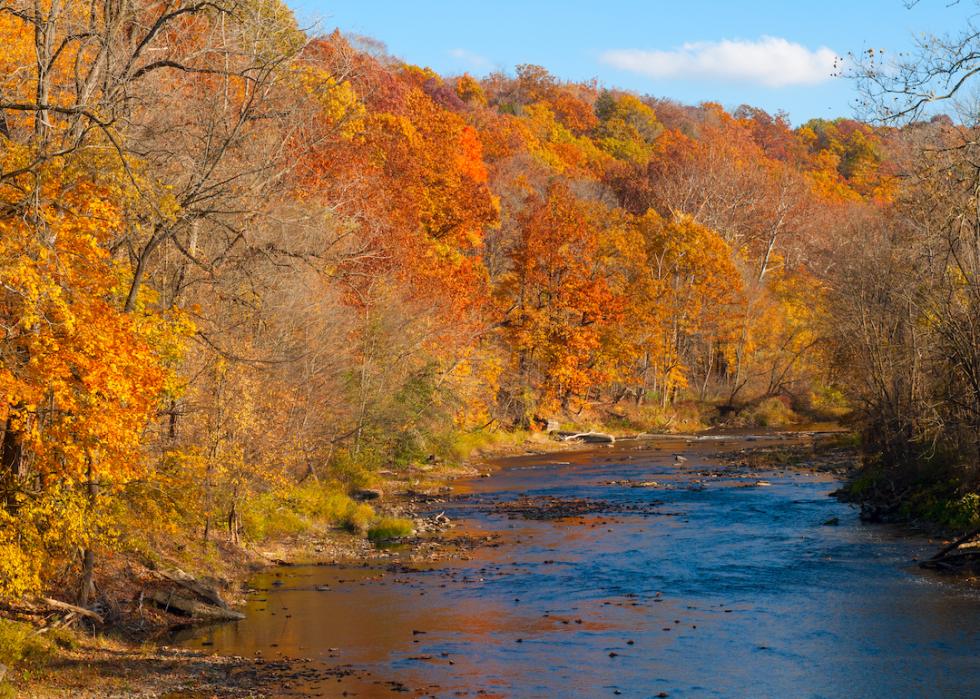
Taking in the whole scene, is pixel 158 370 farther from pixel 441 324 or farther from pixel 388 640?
pixel 441 324

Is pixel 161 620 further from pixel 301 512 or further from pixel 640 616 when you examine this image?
pixel 301 512

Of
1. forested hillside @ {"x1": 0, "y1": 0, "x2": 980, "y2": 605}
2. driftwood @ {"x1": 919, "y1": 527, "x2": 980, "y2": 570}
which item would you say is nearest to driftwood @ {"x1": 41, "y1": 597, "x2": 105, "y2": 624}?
forested hillside @ {"x1": 0, "y1": 0, "x2": 980, "y2": 605}

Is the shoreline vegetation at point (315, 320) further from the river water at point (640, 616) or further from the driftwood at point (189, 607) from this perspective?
the river water at point (640, 616)

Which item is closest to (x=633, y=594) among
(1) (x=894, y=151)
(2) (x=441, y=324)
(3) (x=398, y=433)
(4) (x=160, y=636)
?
A: (4) (x=160, y=636)

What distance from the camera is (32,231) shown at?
13.4 m

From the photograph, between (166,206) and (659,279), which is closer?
(166,206)

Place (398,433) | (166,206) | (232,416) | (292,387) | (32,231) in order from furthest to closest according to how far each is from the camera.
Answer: (398,433) → (292,387) → (232,416) → (166,206) → (32,231)

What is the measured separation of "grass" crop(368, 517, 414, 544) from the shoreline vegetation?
3.6 inches

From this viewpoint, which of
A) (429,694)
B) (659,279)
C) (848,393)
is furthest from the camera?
(659,279)

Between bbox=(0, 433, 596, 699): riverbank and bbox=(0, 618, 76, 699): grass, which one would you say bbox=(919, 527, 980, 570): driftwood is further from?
bbox=(0, 618, 76, 699): grass

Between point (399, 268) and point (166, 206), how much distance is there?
1202 inches

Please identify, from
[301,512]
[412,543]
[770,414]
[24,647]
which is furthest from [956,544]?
[770,414]

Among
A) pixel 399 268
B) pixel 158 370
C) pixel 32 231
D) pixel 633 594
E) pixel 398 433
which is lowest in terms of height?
pixel 633 594

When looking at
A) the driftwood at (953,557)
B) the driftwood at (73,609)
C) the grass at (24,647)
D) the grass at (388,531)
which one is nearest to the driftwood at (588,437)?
the grass at (388,531)
